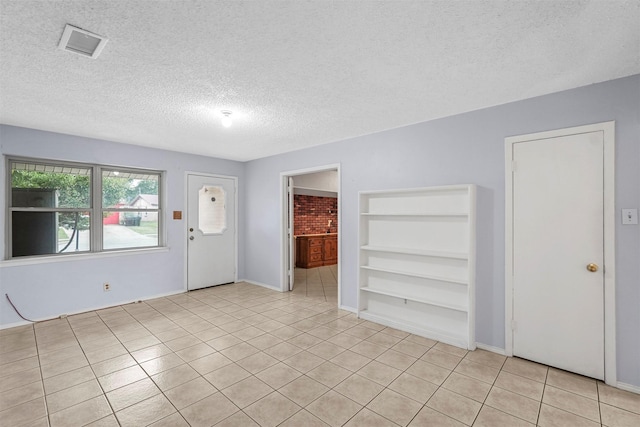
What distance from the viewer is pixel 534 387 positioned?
92.7 inches

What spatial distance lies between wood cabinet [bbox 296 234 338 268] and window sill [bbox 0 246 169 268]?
134 inches

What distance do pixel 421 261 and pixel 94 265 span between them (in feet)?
14.7

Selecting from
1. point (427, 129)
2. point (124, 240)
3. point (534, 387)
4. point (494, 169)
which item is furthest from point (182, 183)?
point (534, 387)

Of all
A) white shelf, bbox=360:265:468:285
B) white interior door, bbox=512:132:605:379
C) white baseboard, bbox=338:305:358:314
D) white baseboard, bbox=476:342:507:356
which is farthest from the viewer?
white baseboard, bbox=338:305:358:314

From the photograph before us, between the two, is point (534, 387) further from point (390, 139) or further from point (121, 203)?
point (121, 203)

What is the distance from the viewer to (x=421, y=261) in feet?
11.5

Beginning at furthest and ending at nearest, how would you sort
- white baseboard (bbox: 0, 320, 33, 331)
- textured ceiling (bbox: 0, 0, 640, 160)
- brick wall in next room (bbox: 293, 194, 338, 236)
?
brick wall in next room (bbox: 293, 194, 338, 236) → white baseboard (bbox: 0, 320, 33, 331) → textured ceiling (bbox: 0, 0, 640, 160)

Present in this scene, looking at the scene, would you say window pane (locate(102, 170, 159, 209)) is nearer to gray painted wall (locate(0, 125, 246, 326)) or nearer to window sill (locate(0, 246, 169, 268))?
gray painted wall (locate(0, 125, 246, 326))

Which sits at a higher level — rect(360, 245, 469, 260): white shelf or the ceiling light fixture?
the ceiling light fixture

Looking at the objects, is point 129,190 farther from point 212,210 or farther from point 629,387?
point 629,387

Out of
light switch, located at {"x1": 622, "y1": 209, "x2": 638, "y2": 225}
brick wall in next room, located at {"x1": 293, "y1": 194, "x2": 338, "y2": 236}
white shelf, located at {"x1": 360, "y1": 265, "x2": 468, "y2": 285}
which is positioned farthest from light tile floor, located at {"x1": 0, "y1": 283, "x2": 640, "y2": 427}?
brick wall in next room, located at {"x1": 293, "y1": 194, "x2": 338, "y2": 236}

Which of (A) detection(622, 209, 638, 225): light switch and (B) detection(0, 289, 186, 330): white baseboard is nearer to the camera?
(A) detection(622, 209, 638, 225): light switch

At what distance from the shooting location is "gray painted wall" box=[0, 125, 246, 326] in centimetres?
364

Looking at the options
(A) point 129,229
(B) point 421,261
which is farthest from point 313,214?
(B) point 421,261
